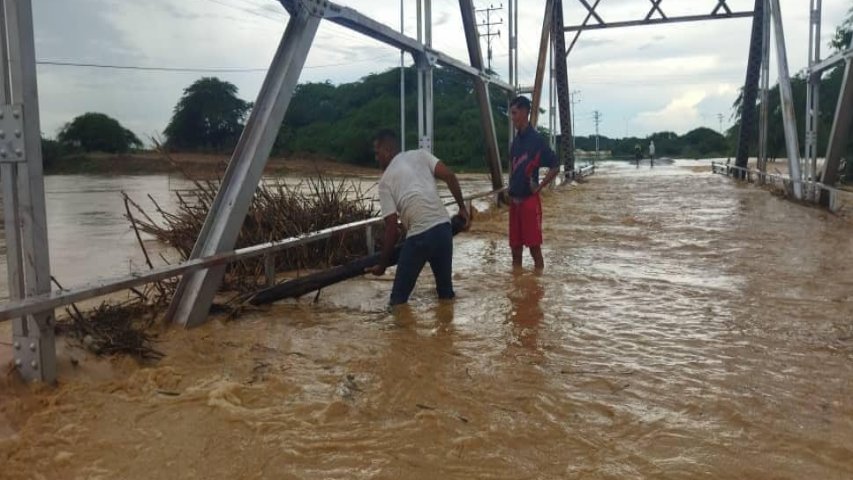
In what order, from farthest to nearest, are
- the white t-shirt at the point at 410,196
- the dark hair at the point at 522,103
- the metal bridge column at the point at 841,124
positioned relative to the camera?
the metal bridge column at the point at 841,124
the dark hair at the point at 522,103
the white t-shirt at the point at 410,196

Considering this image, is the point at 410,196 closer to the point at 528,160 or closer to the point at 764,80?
the point at 528,160

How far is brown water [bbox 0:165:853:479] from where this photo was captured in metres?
3.05

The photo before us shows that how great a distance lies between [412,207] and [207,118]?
18.7 feet

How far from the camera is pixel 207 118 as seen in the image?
34.0 ft

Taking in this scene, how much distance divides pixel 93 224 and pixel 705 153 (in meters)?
93.6

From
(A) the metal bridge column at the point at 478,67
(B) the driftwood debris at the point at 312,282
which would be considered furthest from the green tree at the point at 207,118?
(A) the metal bridge column at the point at 478,67

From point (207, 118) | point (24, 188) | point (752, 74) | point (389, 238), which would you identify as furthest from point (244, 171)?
point (752, 74)

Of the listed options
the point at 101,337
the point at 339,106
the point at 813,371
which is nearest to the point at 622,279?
the point at 813,371

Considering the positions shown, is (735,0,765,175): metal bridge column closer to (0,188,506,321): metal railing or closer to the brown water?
the brown water

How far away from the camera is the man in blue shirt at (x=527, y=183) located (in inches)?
294

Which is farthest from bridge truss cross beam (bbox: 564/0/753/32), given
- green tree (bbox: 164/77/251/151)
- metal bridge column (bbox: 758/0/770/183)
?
green tree (bbox: 164/77/251/151)

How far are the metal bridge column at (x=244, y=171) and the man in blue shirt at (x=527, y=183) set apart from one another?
2611 mm

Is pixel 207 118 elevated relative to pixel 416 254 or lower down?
elevated

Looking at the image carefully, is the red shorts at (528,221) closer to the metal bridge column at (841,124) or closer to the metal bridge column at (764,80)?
the metal bridge column at (841,124)
